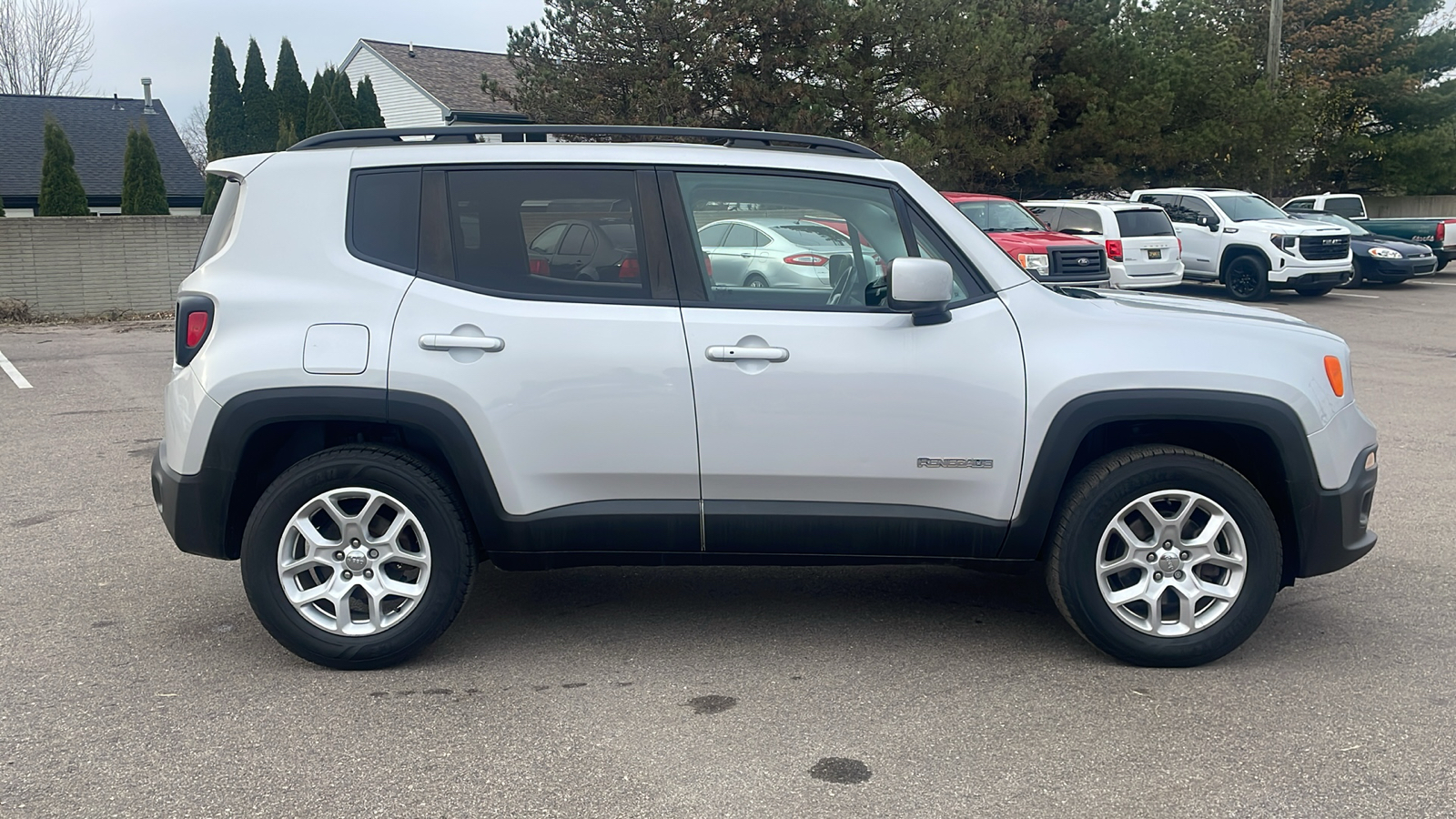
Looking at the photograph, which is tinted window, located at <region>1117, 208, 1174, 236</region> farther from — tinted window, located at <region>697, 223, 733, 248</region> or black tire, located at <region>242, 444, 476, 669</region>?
black tire, located at <region>242, 444, 476, 669</region>

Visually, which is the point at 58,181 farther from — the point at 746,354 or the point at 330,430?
the point at 746,354

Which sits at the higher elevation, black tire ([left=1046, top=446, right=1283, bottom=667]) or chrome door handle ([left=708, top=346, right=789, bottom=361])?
chrome door handle ([left=708, top=346, right=789, bottom=361])

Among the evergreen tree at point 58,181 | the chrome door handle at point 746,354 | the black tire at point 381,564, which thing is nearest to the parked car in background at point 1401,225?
the chrome door handle at point 746,354

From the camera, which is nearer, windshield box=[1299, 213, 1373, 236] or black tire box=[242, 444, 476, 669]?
black tire box=[242, 444, 476, 669]

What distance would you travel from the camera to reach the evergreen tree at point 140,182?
24.5 meters

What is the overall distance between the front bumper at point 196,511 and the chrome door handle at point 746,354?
1.69m

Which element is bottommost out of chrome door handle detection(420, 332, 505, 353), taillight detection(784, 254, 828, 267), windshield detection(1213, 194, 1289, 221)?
chrome door handle detection(420, 332, 505, 353)

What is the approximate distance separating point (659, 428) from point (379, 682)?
1.25 metres

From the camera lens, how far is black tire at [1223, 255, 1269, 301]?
64.7ft

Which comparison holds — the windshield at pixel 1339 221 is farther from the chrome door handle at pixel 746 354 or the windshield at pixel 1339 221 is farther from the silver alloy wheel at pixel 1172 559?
the chrome door handle at pixel 746 354

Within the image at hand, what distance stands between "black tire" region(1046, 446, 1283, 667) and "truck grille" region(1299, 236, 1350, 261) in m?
17.1

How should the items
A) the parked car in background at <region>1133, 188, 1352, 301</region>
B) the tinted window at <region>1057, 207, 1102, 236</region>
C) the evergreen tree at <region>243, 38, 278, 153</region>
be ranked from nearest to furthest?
1. the tinted window at <region>1057, 207, 1102, 236</region>
2. the parked car in background at <region>1133, 188, 1352, 301</region>
3. the evergreen tree at <region>243, 38, 278, 153</region>

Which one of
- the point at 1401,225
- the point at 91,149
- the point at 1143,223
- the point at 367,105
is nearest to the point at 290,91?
the point at 367,105

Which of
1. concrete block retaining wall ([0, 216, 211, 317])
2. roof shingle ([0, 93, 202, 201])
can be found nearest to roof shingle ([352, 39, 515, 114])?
roof shingle ([0, 93, 202, 201])
